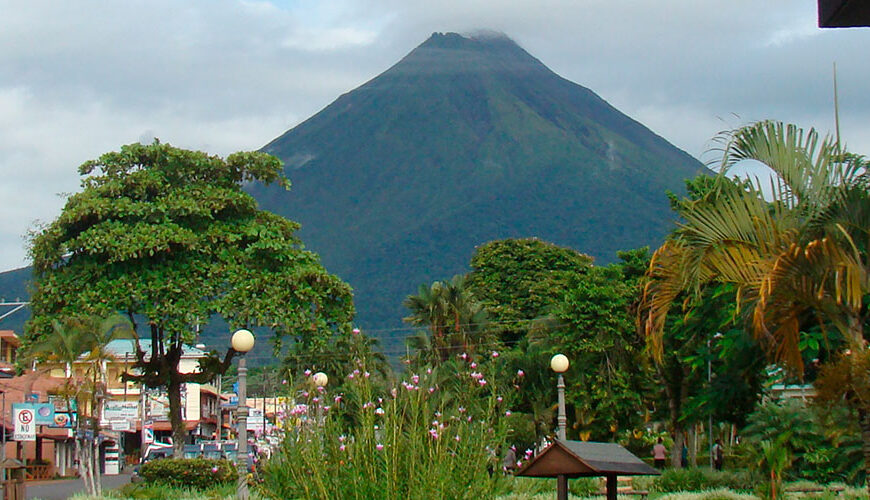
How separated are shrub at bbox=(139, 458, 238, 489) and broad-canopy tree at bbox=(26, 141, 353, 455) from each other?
2.83 metres

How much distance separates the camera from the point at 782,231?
10.3 m

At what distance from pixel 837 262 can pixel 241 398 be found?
10511 mm

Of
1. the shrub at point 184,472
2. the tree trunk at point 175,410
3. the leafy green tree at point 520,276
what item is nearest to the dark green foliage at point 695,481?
the shrub at point 184,472

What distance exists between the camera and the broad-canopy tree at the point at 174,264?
83.4 feet

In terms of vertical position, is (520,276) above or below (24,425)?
above

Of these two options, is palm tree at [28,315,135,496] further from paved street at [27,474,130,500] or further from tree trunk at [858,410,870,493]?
tree trunk at [858,410,870,493]

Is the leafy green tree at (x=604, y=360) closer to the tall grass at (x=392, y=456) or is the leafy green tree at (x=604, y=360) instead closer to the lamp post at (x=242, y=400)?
the lamp post at (x=242, y=400)

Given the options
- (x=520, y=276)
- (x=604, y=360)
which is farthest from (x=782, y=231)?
(x=520, y=276)

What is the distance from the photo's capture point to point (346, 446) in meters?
8.81

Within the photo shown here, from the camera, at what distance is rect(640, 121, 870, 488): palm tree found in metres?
10.0

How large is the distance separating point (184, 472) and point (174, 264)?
17.5 ft

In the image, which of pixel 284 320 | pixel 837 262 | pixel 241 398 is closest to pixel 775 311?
pixel 837 262

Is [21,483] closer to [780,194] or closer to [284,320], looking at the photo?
A: [284,320]

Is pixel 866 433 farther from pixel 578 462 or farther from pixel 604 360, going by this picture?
pixel 604 360
